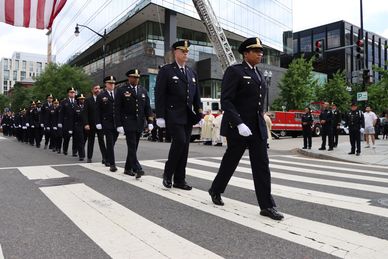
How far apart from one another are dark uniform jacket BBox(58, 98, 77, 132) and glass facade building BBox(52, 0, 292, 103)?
23.0 metres

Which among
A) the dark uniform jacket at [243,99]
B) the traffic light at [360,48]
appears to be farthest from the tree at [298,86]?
the dark uniform jacket at [243,99]

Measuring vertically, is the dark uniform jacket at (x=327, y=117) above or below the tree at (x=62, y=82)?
below

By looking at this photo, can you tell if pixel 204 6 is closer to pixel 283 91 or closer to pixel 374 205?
pixel 283 91

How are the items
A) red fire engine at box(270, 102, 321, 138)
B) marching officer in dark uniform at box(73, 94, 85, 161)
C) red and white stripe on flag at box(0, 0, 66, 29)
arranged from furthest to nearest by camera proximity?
1. red fire engine at box(270, 102, 321, 138)
2. marching officer in dark uniform at box(73, 94, 85, 161)
3. red and white stripe on flag at box(0, 0, 66, 29)

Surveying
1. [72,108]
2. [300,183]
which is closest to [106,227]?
Result: [300,183]

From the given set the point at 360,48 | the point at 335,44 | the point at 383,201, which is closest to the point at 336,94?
the point at 335,44

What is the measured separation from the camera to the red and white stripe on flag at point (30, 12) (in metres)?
8.05

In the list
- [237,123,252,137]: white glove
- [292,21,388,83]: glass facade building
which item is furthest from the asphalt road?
[292,21,388,83]: glass facade building

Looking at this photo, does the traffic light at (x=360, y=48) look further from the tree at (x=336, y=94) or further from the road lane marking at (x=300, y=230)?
the tree at (x=336, y=94)

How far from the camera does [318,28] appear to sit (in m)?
74.6

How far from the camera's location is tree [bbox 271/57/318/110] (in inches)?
1718

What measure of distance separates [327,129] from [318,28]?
63480mm

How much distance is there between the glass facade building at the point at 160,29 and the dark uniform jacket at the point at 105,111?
27010mm

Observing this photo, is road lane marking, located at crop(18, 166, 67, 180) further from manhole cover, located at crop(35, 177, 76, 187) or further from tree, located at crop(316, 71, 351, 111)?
tree, located at crop(316, 71, 351, 111)
